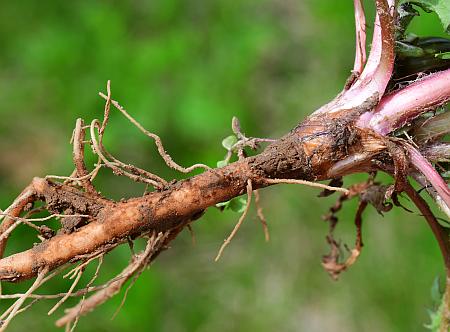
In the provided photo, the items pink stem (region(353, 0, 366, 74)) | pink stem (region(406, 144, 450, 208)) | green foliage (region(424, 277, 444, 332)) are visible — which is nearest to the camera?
pink stem (region(406, 144, 450, 208))

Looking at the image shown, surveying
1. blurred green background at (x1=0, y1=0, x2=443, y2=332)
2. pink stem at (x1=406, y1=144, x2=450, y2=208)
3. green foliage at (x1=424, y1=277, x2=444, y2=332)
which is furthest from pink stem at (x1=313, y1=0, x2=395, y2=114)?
blurred green background at (x1=0, y1=0, x2=443, y2=332)

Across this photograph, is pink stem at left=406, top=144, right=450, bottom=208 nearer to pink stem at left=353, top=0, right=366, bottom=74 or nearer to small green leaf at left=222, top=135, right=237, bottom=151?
pink stem at left=353, top=0, right=366, bottom=74

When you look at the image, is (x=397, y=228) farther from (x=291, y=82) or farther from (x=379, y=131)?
Result: (x=379, y=131)

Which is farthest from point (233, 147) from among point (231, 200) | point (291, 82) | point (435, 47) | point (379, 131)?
point (291, 82)

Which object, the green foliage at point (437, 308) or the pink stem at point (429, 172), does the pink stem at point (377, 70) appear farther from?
the green foliage at point (437, 308)

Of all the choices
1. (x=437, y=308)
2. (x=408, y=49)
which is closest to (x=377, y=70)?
(x=408, y=49)

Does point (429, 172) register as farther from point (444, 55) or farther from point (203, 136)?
point (203, 136)
